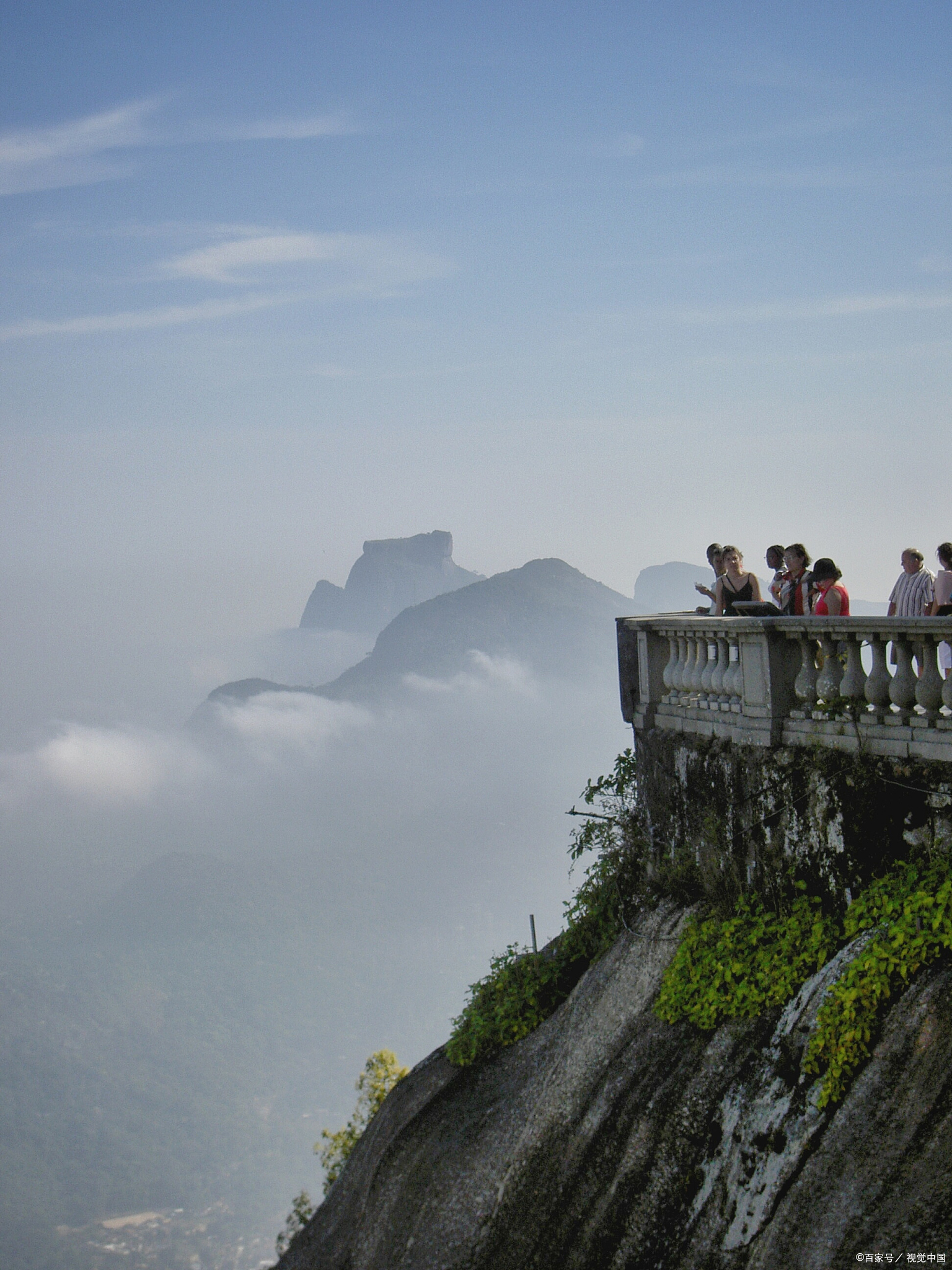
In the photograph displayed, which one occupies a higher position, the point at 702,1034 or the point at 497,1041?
the point at 702,1034

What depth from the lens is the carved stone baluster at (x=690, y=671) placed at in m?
10.6

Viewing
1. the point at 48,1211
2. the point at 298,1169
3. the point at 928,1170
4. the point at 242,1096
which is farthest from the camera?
the point at 242,1096

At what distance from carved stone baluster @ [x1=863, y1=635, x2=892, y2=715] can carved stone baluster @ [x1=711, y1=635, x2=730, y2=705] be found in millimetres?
1927

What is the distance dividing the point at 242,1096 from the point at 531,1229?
7764 inches

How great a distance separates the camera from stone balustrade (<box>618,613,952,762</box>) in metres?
7.74

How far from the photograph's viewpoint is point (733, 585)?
37.6 ft

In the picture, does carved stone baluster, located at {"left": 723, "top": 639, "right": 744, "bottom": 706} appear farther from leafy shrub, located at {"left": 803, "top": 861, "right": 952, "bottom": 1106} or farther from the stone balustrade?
leafy shrub, located at {"left": 803, "top": 861, "right": 952, "bottom": 1106}

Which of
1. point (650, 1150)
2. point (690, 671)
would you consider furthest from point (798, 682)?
point (650, 1150)

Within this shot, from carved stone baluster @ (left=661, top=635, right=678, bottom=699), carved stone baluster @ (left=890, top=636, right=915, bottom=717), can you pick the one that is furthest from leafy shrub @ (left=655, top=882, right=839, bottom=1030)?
carved stone baluster @ (left=661, top=635, right=678, bottom=699)

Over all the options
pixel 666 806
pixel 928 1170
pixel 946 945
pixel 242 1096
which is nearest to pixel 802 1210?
pixel 928 1170

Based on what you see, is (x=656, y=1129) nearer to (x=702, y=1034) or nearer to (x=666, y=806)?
(x=702, y=1034)

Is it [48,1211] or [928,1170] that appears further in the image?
[48,1211]

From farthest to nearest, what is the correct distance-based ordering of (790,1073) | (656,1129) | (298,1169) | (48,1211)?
(298,1169), (48,1211), (656,1129), (790,1073)

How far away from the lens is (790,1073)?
23.4 ft
